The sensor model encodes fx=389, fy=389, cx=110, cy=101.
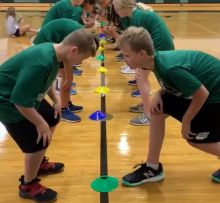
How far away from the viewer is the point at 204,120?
84.3 inches

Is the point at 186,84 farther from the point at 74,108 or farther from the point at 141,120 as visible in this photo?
the point at 74,108

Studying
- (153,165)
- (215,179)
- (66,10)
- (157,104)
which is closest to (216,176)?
(215,179)

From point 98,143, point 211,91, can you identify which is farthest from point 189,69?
point 98,143

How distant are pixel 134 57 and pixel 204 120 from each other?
20.5 inches

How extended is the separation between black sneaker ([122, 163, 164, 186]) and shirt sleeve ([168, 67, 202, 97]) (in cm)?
65

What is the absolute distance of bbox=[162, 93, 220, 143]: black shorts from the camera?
2137mm

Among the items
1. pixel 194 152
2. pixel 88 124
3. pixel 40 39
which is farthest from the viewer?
pixel 88 124

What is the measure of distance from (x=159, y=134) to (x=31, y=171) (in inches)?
30.6

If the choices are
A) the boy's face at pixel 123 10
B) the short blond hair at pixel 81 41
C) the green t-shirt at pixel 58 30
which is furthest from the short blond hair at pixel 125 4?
the short blond hair at pixel 81 41

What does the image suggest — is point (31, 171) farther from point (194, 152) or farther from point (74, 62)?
point (194, 152)

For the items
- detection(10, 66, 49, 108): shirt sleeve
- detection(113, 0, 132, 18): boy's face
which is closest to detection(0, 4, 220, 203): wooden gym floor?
detection(10, 66, 49, 108): shirt sleeve

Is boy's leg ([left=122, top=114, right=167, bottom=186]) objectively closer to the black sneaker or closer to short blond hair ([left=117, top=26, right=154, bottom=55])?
the black sneaker

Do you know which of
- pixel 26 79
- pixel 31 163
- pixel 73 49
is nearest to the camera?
pixel 26 79

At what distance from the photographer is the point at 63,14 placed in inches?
145
